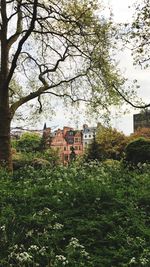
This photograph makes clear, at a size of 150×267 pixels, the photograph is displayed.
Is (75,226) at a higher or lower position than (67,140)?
lower

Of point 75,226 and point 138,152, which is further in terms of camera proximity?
point 138,152

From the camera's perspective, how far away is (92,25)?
74.4 ft

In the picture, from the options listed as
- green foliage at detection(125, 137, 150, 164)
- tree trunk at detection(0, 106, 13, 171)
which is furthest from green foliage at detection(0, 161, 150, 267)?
green foliage at detection(125, 137, 150, 164)

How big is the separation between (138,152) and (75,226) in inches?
670

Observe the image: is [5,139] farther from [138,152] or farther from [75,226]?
[75,226]

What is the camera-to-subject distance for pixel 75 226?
830 centimetres

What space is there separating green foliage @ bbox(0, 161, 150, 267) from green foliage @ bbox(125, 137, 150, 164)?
14100 millimetres

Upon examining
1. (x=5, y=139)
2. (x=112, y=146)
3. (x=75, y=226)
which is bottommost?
(x=75, y=226)

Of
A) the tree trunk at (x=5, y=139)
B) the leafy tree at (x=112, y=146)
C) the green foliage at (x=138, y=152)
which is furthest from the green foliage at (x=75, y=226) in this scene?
the leafy tree at (x=112, y=146)

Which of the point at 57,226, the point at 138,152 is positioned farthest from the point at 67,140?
the point at 57,226

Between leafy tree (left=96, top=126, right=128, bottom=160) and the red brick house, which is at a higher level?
the red brick house

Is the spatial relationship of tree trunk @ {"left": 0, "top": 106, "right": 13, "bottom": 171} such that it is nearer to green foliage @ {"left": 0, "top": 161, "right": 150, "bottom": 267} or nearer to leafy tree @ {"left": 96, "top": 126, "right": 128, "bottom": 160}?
green foliage @ {"left": 0, "top": 161, "right": 150, "bottom": 267}

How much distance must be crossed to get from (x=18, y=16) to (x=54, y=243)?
1901cm

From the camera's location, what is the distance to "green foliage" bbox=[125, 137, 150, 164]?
2481 cm
